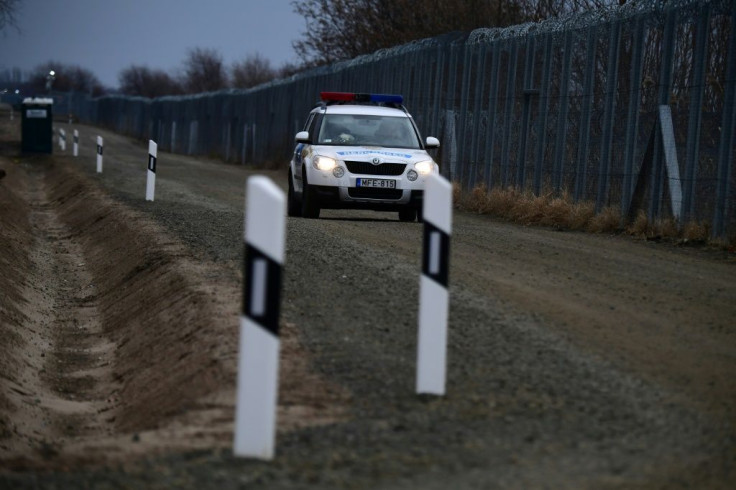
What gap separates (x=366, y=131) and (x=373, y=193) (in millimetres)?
1314

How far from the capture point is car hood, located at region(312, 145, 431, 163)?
1780 centimetres

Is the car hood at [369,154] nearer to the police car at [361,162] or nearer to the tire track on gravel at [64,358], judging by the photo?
the police car at [361,162]

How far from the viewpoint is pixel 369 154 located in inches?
701

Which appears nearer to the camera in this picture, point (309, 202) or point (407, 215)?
point (309, 202)

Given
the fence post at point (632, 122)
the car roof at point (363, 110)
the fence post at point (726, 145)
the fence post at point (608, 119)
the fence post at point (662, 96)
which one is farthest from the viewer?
the car roof at point (363, 110)

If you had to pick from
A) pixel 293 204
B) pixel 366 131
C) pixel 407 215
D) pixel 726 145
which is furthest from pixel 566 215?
pixel 293 204

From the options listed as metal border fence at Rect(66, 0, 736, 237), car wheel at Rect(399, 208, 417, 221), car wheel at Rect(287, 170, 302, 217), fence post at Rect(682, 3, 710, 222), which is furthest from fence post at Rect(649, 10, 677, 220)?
car wheel at Rect(287, 170, 302, 217)

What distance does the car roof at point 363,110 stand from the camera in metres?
19.0

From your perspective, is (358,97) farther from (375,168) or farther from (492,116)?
(492,116)

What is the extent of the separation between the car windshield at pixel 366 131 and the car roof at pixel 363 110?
70mm

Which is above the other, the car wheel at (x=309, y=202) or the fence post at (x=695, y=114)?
the fence post at (x=695, y=114)

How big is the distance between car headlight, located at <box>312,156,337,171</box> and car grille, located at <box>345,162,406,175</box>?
0.20 meters

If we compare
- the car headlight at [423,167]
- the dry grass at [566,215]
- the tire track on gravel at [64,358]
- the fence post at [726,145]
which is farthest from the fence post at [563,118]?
the tire track on gravel at [64,358]

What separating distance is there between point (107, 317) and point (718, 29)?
8384mm
